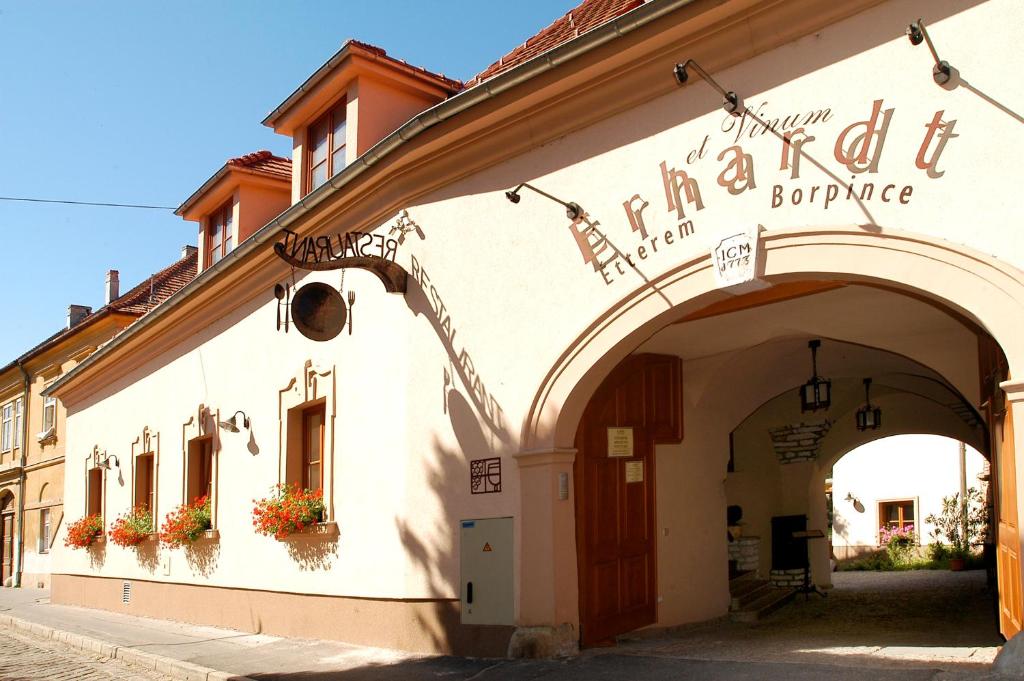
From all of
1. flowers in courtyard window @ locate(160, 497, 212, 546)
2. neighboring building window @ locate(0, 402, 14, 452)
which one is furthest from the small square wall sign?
neighboring building window @ locate(0, 402, 14, 452)

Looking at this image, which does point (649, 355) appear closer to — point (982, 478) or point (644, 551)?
point (644, 551)

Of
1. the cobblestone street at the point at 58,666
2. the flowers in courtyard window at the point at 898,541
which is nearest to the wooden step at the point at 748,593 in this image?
the cobblestone street at the point at 58,666

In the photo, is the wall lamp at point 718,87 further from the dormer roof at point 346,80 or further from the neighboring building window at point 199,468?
the neighboring building window at point 199,468

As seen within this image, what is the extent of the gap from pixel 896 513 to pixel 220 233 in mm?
19399

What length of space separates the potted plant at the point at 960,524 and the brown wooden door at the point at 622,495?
11.8m

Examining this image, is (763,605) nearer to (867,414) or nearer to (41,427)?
(867,414)

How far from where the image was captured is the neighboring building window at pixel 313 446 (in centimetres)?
1183

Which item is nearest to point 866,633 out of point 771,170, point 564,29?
point 771,170

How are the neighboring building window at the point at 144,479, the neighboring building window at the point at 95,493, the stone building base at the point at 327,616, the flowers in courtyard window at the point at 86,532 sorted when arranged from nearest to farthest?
the stone building base at the point at 327,616 → the neighboring building window at the point at 144,479 → the flowers in courtyard window at the point at 86,532 → the neighboring building window at the point at 95,493

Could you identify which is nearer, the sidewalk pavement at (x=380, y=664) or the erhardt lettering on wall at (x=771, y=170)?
the erhardt lettering on wall at (x=771, y=170)

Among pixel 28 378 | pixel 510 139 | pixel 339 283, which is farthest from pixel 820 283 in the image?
pixel 28 378

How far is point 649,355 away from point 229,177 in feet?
24.6

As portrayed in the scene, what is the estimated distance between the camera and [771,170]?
23.1ft

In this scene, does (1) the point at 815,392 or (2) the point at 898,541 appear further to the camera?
(2) the point at 898,541
